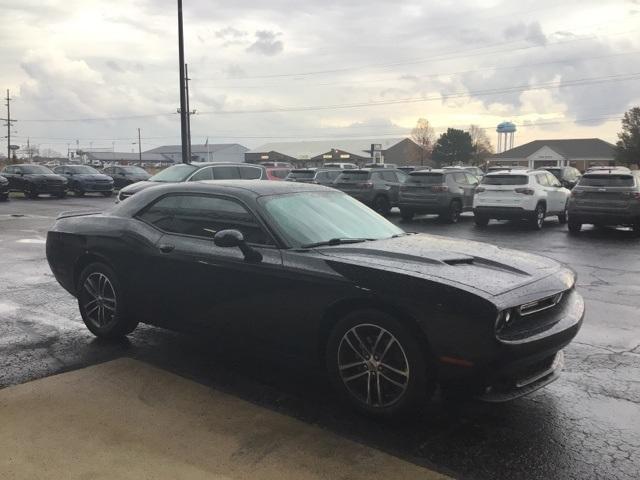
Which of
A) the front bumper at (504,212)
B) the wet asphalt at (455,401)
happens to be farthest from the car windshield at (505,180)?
the wet asphalt at (455,401)

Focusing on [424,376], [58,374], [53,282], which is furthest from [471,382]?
[53,282]

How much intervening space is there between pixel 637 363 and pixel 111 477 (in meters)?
4.12

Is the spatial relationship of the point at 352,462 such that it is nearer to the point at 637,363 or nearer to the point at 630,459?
the point at 630,459

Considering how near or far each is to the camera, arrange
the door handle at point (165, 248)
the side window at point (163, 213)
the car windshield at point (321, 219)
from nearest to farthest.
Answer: the car windshield at point (321, 219)
the door handle at point (165, 248)
the side window at point (163, 213)

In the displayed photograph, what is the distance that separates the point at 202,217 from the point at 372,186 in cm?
1546

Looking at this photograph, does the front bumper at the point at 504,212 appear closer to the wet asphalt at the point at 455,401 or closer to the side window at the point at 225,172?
the side window at the point at 225,172

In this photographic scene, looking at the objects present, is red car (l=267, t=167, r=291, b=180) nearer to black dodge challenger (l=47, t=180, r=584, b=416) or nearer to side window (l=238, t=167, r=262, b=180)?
side window (l=238, t=167, r=262, b=180)

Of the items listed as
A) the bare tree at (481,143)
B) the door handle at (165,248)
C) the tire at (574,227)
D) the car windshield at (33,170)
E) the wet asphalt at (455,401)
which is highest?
the bare tree at (481,143)

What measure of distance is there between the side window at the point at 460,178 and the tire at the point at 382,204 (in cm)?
284

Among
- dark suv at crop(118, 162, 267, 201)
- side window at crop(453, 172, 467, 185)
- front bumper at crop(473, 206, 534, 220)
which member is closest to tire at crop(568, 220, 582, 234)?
front bumper at crop(473, 206, 534, 220)

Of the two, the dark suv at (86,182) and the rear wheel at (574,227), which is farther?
the dark suv at (86,182)

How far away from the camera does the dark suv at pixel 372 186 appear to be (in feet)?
65.5

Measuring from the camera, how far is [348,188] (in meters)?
20.1

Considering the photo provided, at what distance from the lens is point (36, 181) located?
28250mm
